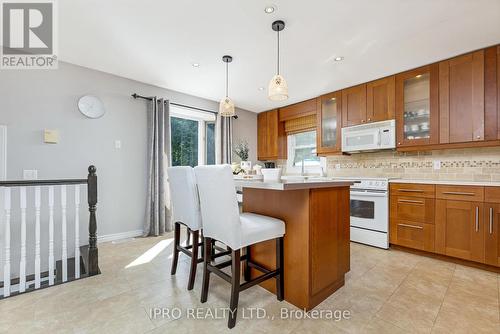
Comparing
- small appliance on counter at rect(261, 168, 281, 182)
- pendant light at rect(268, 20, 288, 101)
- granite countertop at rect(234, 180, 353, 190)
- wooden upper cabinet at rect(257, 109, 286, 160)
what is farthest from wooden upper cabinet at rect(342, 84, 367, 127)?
small appliance on counter at rect(261, 168, 281, 182)

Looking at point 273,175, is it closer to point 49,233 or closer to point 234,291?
point 234,291

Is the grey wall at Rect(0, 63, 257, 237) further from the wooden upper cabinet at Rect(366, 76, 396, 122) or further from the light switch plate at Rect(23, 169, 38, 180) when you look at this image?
the wooden upper cabinet at Rect(366, 76, 396, 122)

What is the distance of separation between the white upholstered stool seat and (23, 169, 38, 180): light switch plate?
2.73m

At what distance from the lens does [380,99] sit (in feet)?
10.8

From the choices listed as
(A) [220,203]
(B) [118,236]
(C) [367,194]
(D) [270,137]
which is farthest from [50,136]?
(C) [367,194]

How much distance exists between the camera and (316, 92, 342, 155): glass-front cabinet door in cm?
380

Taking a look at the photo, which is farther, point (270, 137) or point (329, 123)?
point (270, 137)

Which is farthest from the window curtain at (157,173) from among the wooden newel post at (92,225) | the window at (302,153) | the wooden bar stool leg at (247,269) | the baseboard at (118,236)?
the window at (302,153)

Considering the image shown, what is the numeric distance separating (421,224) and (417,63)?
1997 millimetres

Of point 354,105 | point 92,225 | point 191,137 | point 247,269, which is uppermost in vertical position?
point 354,105

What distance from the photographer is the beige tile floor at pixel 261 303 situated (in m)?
1.46

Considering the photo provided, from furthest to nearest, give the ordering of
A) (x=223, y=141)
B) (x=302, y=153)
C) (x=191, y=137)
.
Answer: (x=302, y=153) < (x=223, y=141) < (x=191, y=137)

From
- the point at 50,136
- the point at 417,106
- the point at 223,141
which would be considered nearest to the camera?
the point at 50,136

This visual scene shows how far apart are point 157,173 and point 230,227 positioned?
2478 millimetres
